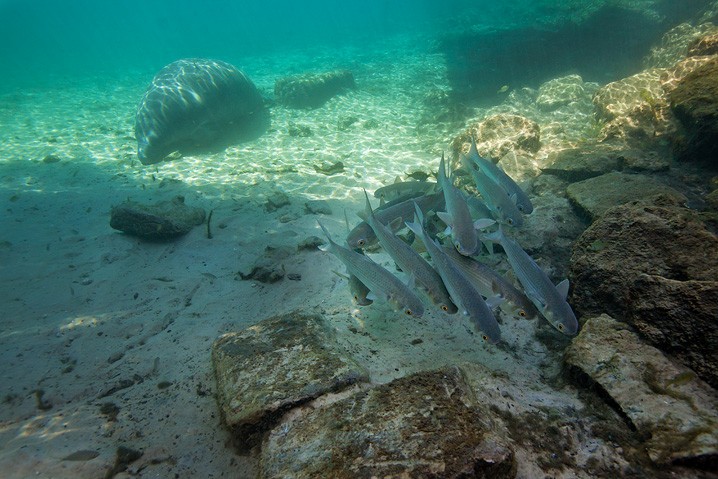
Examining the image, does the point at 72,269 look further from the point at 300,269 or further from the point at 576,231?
the point at 576,231

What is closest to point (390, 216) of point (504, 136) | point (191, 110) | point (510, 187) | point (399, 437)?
point (510, 187)

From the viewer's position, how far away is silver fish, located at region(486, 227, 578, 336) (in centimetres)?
289

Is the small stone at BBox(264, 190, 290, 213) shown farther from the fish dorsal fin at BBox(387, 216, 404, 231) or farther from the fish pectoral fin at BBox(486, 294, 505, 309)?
the fish pectoral fin at BBox(486, 294, 505, 309)

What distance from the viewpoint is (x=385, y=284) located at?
340 cm

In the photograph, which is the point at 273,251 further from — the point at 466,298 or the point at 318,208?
the point at 466,298

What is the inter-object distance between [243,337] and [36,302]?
14.9 ft

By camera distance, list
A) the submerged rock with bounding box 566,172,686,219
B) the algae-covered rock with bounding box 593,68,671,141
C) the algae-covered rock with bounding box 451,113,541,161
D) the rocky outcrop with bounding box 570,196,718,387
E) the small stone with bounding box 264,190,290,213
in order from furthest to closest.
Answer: the algae-covered rock with bounding box 451,113,541,161 < the small stone with bounding box 264,190,290,213 < the algae-covered rock with bounding box 593,68,671,141 < the submerged rock with bounding box 566,172,686,219 < the rocky outcrop with bounding box 570,196,718,387

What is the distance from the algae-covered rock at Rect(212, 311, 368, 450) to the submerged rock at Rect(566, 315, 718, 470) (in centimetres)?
201

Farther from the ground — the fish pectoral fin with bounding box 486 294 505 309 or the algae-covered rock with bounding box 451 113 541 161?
the algae-covered rock with bounding box 451 113 541 161

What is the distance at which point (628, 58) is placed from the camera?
1534 cm

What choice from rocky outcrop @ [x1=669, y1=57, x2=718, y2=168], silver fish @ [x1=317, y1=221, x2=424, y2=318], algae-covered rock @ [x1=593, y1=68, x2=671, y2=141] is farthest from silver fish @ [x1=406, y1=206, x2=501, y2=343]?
algae-covered rock @ [x1=593, y1=68, x2=671, y2=141]

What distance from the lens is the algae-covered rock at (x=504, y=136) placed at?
893 cm

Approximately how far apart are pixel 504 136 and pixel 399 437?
29.7 ft

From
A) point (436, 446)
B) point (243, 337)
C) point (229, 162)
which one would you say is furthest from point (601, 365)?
point (229, 162)
